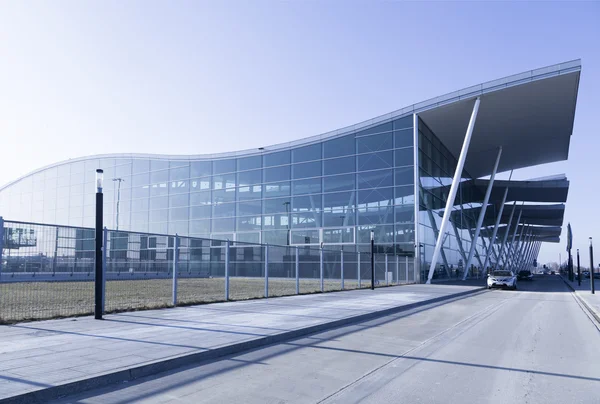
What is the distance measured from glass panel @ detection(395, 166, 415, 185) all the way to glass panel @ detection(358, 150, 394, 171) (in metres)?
1.01

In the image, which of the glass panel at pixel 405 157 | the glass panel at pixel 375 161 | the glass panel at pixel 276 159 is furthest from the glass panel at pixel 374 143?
the glass panel at pixel 276 159

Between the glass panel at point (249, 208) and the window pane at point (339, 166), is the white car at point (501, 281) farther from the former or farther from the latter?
the glass panel at point (249, 208)

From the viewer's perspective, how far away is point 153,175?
52844 millimetres

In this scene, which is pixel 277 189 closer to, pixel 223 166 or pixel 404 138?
pixel 223 166

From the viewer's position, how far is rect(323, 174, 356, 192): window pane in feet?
134

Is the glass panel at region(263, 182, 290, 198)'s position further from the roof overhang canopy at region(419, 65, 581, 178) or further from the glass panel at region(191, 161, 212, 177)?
the roof overhang canopy at region(419, 65, 581, 178)

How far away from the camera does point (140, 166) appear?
2108 inches

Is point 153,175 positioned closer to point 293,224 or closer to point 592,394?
point 293,224

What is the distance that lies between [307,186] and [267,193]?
178 inches

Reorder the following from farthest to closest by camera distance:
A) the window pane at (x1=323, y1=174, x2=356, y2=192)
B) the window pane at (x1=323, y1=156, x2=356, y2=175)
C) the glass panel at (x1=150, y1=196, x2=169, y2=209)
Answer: the glass panel at (x1=150, y1=196, x2=169, y2=209)
the window pane at (x1=323, y1=156, x2=356, y2=175)
the window pane at (x1=323, y1=174, x2=356, y2=192)

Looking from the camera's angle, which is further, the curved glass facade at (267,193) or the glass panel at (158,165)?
the glass panel at (158,165)

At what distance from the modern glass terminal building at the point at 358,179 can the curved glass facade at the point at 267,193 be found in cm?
10

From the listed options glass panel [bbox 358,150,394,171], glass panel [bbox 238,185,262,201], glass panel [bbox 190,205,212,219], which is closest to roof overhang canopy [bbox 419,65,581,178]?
glass panel [bbox 358,150,394,171]

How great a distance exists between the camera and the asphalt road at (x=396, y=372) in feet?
19.7
